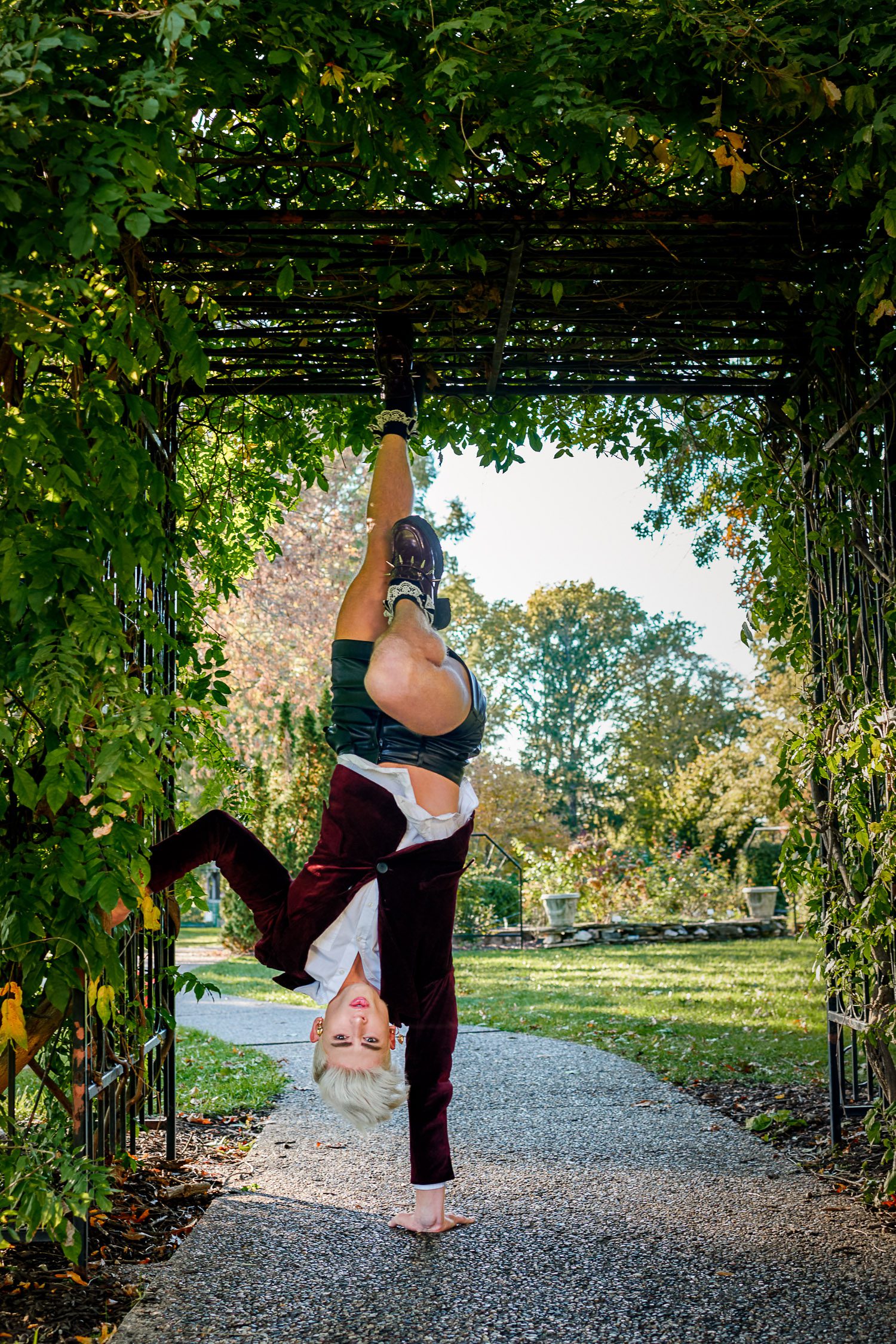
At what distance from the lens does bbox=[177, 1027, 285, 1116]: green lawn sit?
5727 millimetres

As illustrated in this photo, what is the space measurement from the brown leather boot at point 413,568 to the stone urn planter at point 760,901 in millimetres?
12881

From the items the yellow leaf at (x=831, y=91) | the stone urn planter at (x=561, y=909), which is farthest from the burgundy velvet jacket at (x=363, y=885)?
the stone urn planter at (x=561, y=909)

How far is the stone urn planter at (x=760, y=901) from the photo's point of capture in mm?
15164

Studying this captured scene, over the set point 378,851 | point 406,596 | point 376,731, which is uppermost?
point 406,596

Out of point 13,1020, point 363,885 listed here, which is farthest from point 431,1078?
point 13,1020

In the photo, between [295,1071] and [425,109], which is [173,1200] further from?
[425,109]

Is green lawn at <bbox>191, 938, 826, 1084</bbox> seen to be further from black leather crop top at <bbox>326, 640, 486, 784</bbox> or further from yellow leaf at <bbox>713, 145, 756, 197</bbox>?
yellow leaf at <bbox>713, 145, 756, 197</bbox>

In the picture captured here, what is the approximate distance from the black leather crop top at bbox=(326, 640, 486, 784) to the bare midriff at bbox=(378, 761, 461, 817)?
1 cm

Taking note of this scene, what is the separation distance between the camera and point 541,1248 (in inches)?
143

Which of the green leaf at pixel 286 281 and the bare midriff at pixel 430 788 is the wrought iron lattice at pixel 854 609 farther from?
the green leaf at pixel 286 281

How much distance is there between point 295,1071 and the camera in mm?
6723

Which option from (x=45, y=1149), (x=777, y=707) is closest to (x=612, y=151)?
(x=45, y=1149)

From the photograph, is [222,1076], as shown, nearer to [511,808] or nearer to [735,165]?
[735,165]

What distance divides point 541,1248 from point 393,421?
9.06 feet
